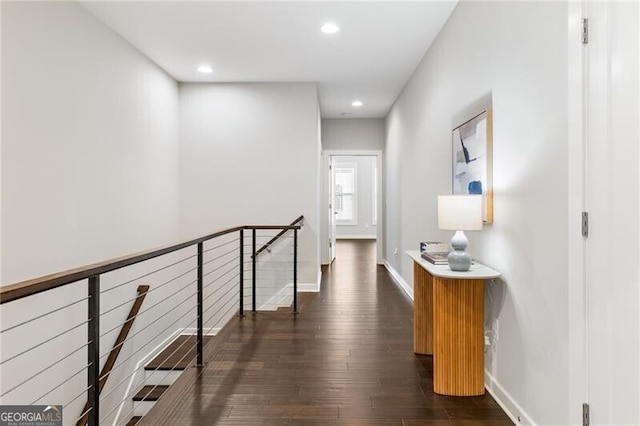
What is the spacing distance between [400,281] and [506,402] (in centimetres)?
345

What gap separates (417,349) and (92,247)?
296 centimetres

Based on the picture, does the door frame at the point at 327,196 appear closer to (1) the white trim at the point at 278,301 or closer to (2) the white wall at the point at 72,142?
(1) the white trim at the point at 278,301

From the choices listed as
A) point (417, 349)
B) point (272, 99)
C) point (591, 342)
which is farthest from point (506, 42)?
point (272, 99)

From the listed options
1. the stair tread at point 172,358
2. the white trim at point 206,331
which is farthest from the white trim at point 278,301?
the stair tread at point 172,358

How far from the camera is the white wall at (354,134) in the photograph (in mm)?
7578

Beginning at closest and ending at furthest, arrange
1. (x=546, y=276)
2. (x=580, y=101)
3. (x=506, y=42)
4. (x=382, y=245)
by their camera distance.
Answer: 1. (x=580, y=101)
2. (x=546, y=276)
3. (x=506, y=42)
4. (x=382, y=245)

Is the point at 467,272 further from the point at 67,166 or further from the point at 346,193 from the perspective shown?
the point at 346,193

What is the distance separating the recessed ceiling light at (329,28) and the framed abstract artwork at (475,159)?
146 cm

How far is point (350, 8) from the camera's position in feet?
10.4

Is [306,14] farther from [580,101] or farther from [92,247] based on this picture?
[92,247]

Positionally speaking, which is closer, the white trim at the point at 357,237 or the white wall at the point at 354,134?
the white wall at the point at 354,134

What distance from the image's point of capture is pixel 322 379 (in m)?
2.60

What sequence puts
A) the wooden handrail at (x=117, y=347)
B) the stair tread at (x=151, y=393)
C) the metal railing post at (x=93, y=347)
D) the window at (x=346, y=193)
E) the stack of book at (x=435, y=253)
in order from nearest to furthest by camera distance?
the metal railing post at (x=93, y=347)
the stack of book at (x=435, y=253)
the wooden handrail at (x=117, y=347)
the stair tread at (x=151, y=393)
the window at (x=346, y=193)

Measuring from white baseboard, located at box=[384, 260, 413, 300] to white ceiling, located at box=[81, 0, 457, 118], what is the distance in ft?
9.06
